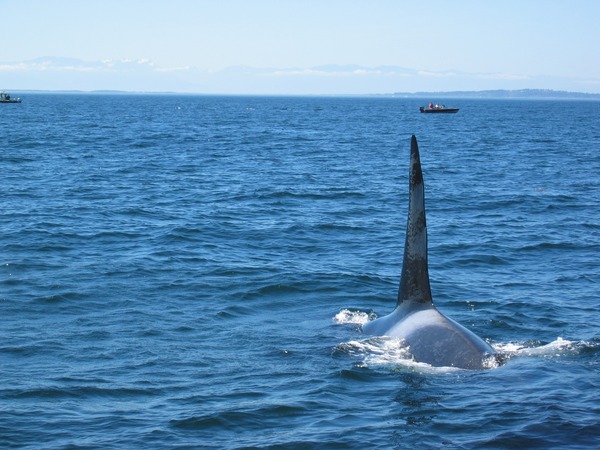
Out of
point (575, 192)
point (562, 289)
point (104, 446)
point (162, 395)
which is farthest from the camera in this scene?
point (575, 192)

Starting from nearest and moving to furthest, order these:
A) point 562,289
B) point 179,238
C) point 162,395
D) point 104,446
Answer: point 104,446 → point 162,395 → point 562,289 → point 179,238

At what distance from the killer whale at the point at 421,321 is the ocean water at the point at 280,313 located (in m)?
0.24

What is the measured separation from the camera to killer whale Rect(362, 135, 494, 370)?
13.6 meters

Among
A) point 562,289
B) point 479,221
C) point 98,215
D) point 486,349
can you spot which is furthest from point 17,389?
point 479,221

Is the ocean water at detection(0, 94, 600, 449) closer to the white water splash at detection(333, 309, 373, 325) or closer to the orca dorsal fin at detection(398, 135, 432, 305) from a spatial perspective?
the white water splash at detection(333, 309, 373, 325)

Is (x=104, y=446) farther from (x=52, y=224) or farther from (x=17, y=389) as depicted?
(x=52, y=224)

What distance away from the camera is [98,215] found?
107ft

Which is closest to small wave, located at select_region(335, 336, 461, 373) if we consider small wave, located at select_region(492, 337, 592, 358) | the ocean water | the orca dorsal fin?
the ocean water

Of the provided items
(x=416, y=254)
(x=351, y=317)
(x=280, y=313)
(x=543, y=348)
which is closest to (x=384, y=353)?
(x=416, y=254)

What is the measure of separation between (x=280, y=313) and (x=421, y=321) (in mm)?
5102

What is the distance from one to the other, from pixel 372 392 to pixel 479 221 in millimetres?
20047

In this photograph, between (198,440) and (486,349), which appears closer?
(198,440)

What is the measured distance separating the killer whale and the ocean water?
24 cm

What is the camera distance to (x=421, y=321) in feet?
47.1
